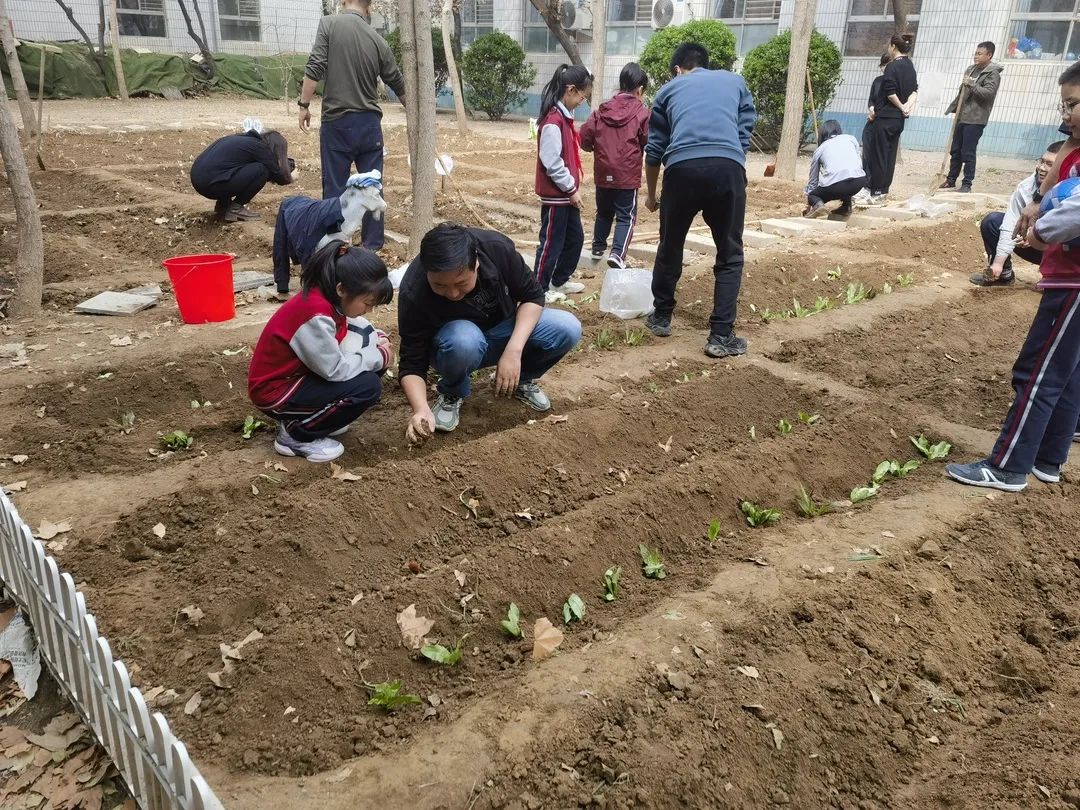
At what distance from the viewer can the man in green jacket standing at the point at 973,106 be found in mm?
10078

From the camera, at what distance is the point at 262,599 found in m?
2.79

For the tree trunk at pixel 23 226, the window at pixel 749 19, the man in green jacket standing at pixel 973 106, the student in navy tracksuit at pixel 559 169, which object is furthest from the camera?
the window at pixel 749 19

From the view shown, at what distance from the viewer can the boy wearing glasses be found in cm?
532

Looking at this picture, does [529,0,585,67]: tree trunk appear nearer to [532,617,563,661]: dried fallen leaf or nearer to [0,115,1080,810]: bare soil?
[0,115,1080,810]: bare soil

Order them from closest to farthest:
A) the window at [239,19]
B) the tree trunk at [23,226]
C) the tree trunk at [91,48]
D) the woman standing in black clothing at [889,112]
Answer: the tree trunk at [23,226], the woman standing in black clothing at [889,112], the tree trunk at [91,48], the window at [239,19]

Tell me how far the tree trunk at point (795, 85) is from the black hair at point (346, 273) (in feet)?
31.2

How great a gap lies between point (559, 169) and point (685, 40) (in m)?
11.6

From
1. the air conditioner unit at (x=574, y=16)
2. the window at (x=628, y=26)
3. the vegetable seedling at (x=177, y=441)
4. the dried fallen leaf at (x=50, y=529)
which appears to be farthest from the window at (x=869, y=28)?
the dried fallen leaf at (x=50, y=529)

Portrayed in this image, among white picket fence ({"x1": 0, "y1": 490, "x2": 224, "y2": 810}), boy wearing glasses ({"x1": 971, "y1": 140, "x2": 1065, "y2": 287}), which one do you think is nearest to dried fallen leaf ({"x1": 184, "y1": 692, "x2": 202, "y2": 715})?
white picket fence ({"x1": 0, "y1": 490, "x2": 224, "y2": 810})

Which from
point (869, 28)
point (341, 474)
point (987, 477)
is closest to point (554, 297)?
point (341, 474)

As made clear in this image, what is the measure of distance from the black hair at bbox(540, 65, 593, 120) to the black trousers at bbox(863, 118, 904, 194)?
556 cm

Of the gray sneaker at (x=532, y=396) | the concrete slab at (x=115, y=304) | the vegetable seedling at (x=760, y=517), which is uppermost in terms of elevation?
the concrete slab at (x=115, y=304)

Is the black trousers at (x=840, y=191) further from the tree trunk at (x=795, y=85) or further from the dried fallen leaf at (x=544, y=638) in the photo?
the dried fallen leaf at (x=544, y=638)

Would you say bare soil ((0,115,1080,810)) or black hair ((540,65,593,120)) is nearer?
bare soil ((0,115,1080,810))
